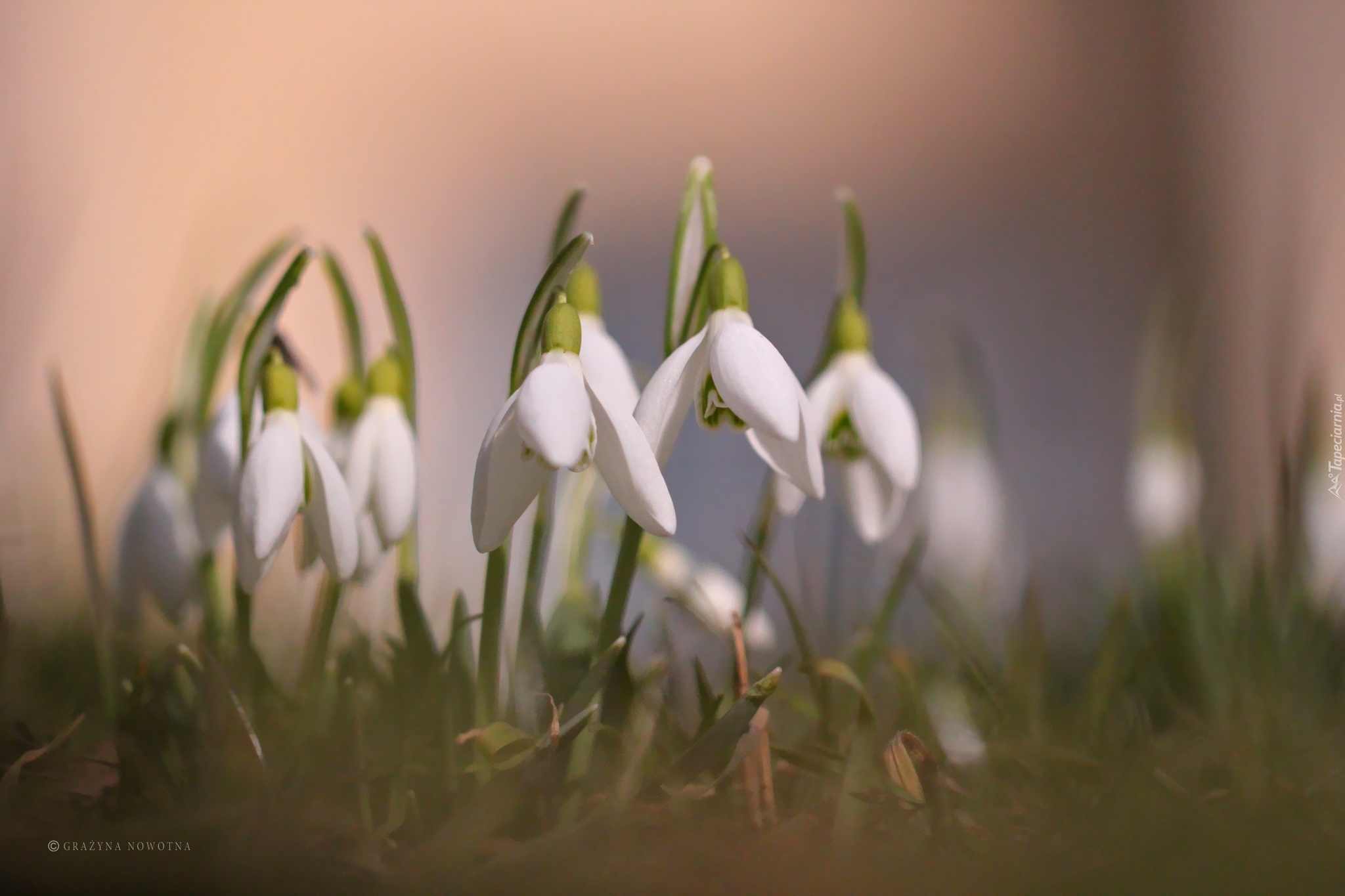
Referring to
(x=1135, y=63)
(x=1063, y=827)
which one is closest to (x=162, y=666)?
(x=1063, y=827)

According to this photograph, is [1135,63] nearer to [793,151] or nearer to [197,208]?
[793,151]

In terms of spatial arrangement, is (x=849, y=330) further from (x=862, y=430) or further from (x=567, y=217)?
(x=567, y=217)

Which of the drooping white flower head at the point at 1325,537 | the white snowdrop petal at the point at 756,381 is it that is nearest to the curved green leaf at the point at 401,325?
the white snowdrop petal at the point at 756,381

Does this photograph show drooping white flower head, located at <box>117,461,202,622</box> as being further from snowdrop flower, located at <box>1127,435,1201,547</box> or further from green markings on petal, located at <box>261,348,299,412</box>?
snowdrop flower, located at <box>1127,435,1201,547</box>

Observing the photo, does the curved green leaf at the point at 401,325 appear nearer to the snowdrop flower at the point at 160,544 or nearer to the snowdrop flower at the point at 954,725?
the snowdrop flower at the point at 160,544

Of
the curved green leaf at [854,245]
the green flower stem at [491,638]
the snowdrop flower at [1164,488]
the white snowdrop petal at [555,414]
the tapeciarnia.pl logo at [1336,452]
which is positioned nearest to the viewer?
the white snowdrop petal at [555,414]

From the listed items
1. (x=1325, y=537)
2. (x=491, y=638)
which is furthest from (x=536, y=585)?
(x=1325, y=537)

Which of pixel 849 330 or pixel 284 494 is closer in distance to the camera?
pixel 284 494

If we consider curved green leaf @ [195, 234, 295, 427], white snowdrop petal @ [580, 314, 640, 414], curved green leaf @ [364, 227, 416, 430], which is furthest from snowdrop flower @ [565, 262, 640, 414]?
curved green leaf @ [195, 234, 295, 427]
